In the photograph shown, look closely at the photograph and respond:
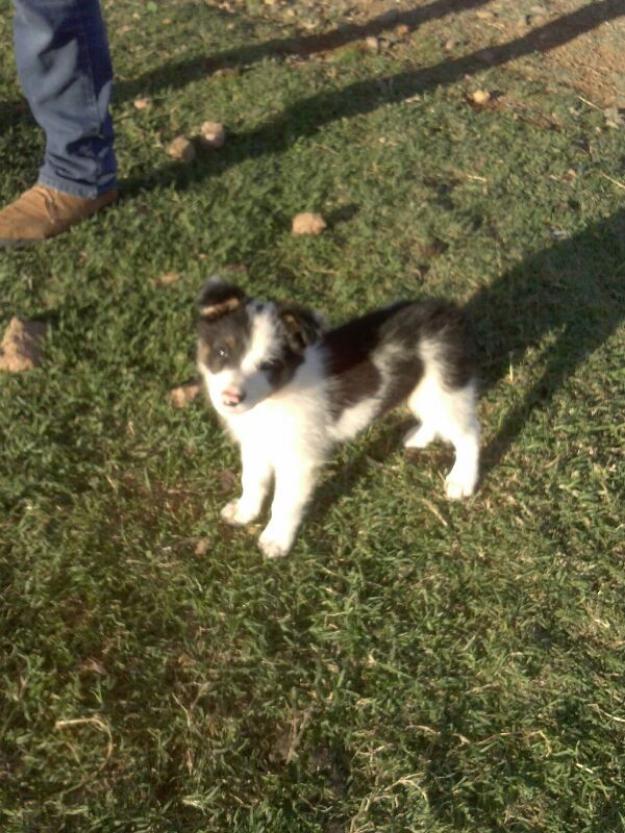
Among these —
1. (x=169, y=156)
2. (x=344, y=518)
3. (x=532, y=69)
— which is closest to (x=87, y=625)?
(x=344, y=518)

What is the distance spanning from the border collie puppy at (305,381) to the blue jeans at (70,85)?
224 cm

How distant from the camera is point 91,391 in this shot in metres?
4.33

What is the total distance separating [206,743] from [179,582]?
0.75m

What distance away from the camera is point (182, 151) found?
19.2ft

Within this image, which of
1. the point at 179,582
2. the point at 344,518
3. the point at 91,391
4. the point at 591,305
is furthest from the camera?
the point at 591,305

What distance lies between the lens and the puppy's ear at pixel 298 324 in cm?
330

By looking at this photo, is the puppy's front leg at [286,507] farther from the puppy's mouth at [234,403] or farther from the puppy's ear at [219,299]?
the puppy's ear at [219,299]

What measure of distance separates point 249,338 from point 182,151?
308cm

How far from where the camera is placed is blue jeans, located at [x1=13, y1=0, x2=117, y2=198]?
4.67 meters

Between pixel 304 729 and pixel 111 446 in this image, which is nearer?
pixel 304 729

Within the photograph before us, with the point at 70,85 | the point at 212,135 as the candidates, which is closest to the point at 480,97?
the point at 212,135

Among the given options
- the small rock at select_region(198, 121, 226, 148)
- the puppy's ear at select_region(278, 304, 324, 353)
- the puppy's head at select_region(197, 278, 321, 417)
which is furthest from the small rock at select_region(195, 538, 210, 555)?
the small rock at select_region(198, 121, 226, 148)

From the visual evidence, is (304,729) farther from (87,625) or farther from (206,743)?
(87,625)

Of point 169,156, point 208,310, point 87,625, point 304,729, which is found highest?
point 208,310
